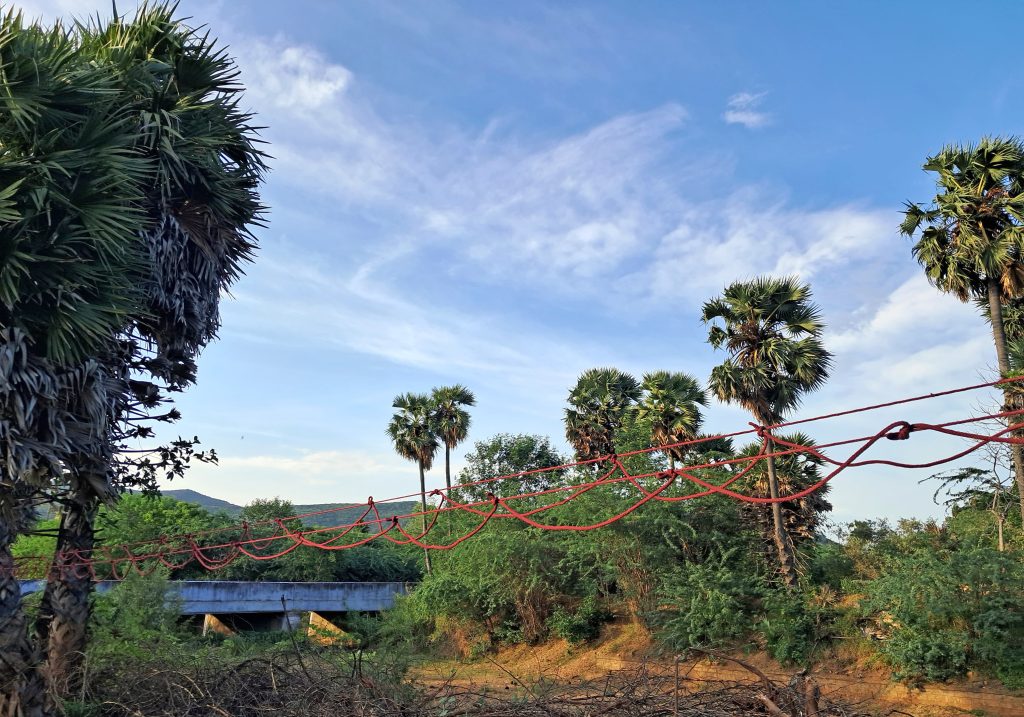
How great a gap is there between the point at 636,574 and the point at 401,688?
15.2 meters

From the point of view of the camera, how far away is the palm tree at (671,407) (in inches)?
918

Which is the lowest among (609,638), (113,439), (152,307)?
(609,638)

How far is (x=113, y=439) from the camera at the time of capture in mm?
9906

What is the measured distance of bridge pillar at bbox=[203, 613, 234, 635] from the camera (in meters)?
25.9

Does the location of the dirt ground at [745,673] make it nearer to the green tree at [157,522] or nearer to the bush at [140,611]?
the bush at [140,611]

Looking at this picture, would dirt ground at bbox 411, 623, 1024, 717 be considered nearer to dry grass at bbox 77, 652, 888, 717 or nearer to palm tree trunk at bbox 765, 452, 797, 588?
dry grass at bbox 77, 652, 888, 717

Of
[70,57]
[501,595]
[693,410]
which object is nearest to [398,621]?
[501,595]

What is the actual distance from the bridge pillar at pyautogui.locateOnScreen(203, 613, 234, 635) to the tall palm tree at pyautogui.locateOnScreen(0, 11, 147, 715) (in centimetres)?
1957

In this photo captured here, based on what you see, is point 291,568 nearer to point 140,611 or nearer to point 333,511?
point 140,611

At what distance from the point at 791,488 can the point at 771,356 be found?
391 cm

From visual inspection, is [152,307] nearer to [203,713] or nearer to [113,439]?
[113,439]

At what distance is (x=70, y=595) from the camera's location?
8898mm

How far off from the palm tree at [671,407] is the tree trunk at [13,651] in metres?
17.9

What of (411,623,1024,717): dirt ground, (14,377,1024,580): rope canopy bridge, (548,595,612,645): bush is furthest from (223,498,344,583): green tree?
(548,595,612,645): bush
